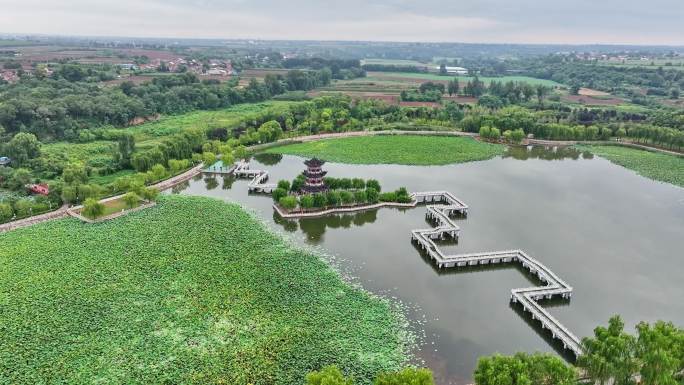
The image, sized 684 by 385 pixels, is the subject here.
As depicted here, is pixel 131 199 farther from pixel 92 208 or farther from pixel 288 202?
pixel 288 202

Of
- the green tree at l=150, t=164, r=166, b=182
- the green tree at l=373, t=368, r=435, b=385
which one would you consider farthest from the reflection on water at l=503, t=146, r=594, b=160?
the green tree at l=373, t=368, r=435, b=385

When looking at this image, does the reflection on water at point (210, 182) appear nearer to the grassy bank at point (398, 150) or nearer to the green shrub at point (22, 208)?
the grassy bank at point (398, 150)

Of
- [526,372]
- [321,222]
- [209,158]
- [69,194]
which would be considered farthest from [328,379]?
[209,158]

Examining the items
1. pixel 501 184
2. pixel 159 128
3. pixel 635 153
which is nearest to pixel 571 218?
pixel 501 184

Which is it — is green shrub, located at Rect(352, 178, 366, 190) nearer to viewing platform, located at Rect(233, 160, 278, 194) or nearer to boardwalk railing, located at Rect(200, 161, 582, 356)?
boardwalk railing, located at Rect(200, 161, 582, 356)

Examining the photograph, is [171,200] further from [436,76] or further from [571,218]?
[436,76]
